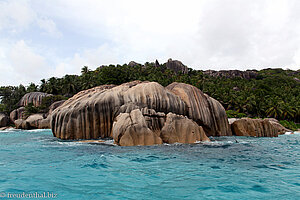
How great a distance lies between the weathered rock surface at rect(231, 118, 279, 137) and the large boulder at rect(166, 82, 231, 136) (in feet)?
3.51

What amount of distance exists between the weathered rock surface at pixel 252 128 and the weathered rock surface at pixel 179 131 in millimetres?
7594

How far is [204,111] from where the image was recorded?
19.1 metres

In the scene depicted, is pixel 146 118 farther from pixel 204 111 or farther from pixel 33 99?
pixel 33 99

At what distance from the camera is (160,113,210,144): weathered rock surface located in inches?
565

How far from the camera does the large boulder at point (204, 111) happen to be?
60.7 feet

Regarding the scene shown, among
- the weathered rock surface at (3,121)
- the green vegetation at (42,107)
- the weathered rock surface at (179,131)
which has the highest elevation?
the green vegetation at (42,107)

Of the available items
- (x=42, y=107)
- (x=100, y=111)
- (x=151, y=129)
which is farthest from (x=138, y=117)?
(x=42, y=107)

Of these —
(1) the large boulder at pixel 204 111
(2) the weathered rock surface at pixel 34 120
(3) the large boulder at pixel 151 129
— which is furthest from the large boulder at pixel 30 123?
(3) the large boulder at pixel 151 129

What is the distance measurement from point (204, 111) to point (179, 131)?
17.3 feet

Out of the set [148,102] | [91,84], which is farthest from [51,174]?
[91,84]

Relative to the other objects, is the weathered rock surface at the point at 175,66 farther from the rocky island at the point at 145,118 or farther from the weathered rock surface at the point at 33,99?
the rocky island at the point at 145,118

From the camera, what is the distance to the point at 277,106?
50.2 m

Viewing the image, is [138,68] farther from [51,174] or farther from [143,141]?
[51,174]

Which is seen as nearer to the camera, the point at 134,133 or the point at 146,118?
the point at 134,133
